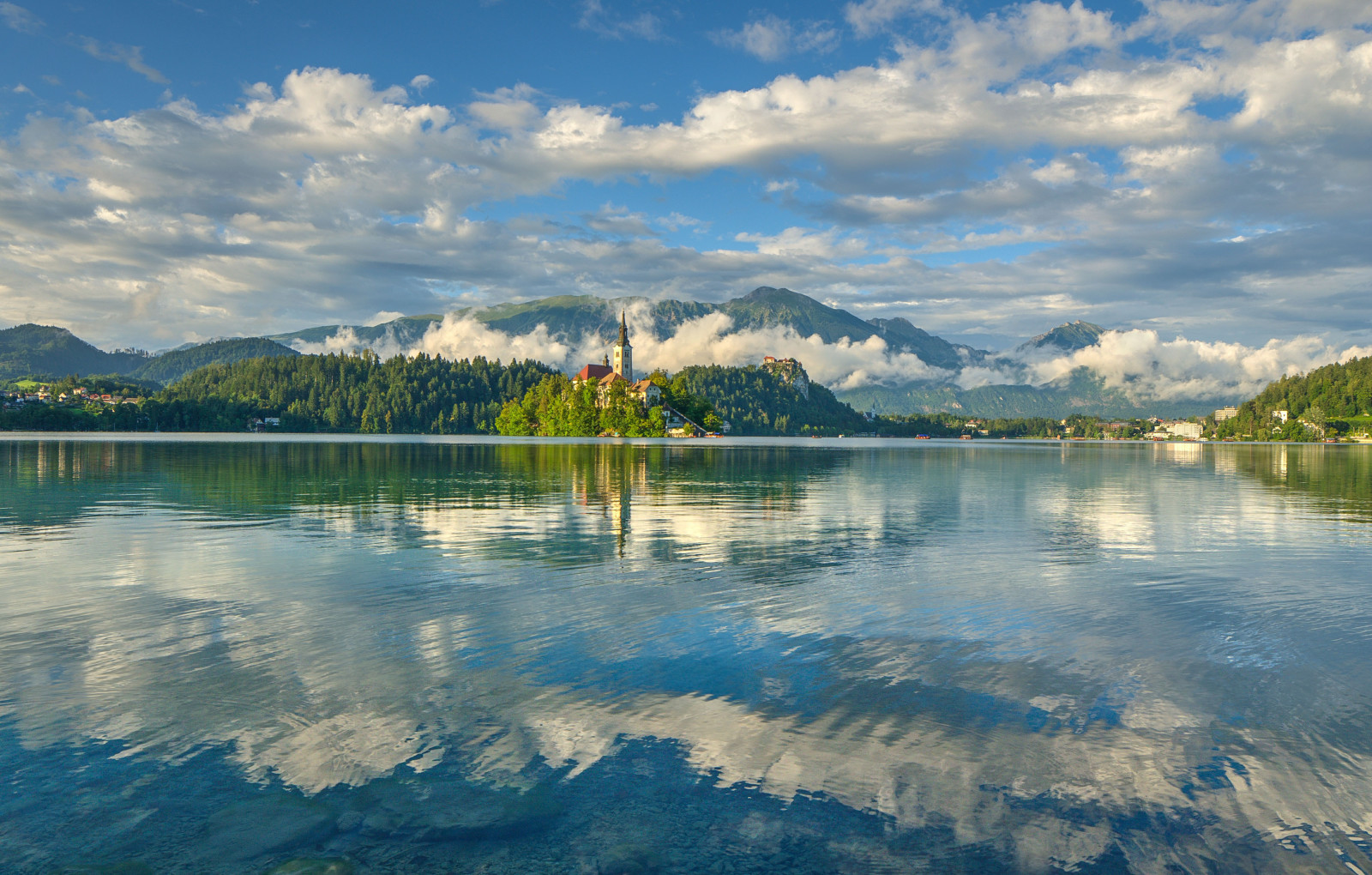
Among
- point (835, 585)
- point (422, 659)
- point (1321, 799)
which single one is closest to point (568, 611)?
point (422, 659)

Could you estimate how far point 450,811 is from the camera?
25.4ft

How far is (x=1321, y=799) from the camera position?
321 inches

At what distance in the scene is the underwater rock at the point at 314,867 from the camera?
6.78 metres

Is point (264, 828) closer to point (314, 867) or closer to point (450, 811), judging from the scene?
point (314, 867)

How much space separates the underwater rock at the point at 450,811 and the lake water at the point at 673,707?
34 millimetres

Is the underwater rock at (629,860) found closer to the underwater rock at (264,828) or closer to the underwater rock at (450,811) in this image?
the underwater rock at (450,811)

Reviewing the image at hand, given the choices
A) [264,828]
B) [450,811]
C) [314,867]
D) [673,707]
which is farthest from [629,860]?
[673,707]

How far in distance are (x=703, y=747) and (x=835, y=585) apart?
10309 millimetres

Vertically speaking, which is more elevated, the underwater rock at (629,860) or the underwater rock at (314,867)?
the underwater rock at (314,867)

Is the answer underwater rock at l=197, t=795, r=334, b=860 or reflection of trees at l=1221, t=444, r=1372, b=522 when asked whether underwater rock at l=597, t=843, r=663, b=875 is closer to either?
underwater rock at l=197, t=795, r=334, b=860

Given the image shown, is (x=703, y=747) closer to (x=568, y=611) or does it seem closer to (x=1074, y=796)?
(x=1074, y=796)

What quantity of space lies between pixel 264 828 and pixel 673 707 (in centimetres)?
493

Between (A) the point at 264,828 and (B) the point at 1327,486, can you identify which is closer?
(A) the point at 264,828

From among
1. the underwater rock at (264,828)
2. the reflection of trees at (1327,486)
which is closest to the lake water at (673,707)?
the underwater rock at (264,828)
